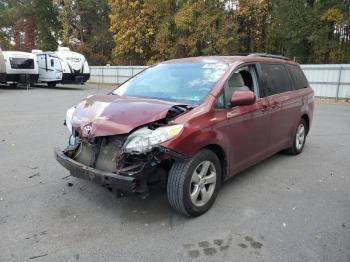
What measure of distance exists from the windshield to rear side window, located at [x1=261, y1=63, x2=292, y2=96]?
95 cm

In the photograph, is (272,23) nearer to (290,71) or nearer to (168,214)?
(290,71)

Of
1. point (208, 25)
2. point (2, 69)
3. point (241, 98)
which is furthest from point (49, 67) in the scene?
point (241, 98)

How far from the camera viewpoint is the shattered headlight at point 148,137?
11.2 ft

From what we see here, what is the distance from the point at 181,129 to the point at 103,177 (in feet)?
3.00

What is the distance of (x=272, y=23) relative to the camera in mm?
29266

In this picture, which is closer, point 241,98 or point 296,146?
point 241,98

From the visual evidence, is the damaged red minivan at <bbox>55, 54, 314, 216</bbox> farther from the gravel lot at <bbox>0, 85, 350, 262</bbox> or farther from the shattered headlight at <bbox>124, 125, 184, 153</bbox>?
the gravel lot at <bbox>0, 85, 350, 262</bbox>

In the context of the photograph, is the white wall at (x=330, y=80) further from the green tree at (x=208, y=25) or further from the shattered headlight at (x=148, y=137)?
the shattered headlight at (x=148, y=137)

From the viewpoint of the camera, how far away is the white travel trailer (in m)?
21.8

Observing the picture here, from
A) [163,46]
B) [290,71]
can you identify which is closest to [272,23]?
[163,46]

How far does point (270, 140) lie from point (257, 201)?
47.6 inches

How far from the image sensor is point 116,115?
368 centimetres

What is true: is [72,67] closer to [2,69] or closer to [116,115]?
[2,69]

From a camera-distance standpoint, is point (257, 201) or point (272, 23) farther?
point (272, 23)
